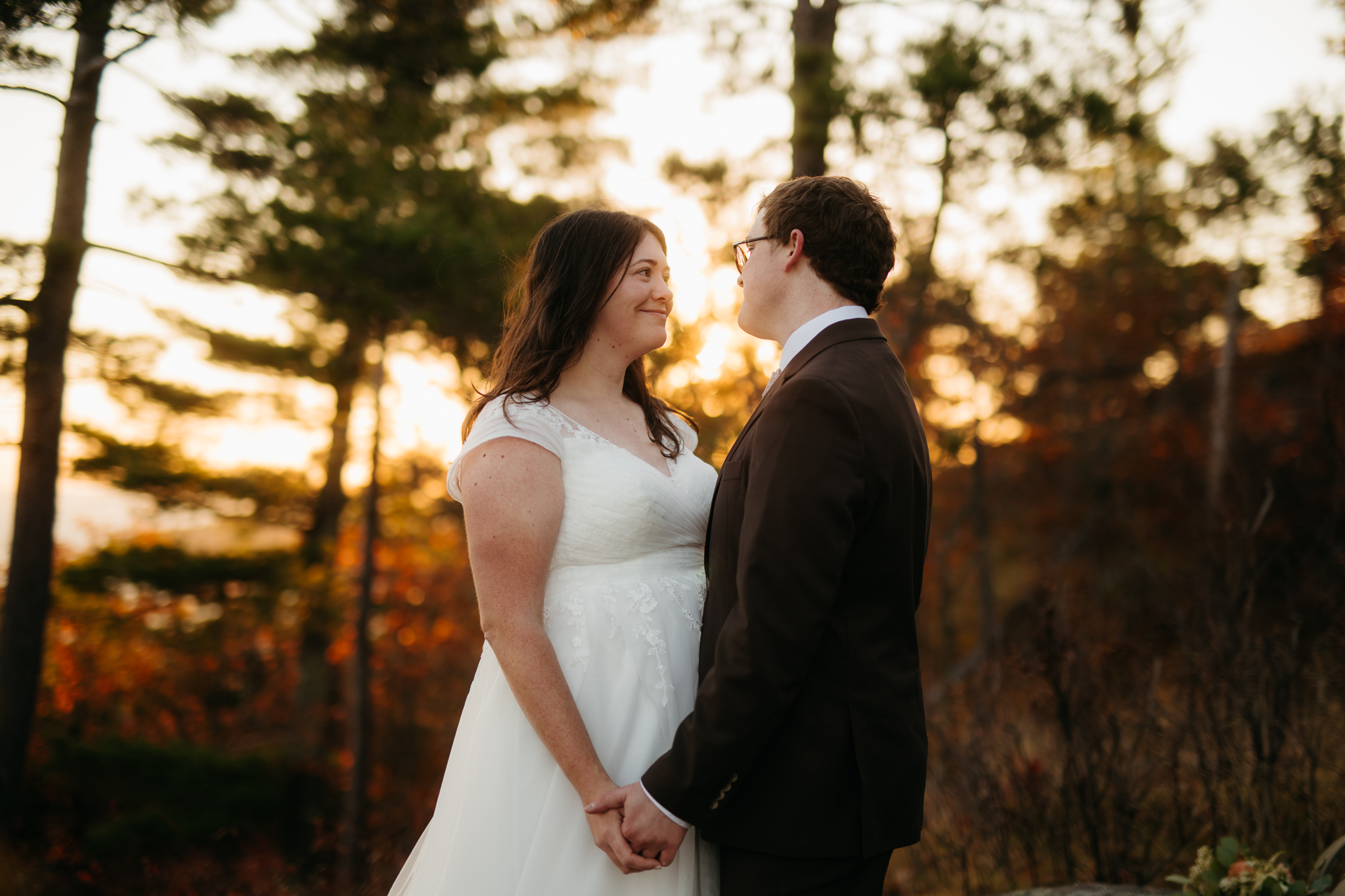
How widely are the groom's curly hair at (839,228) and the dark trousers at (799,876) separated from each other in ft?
3.73

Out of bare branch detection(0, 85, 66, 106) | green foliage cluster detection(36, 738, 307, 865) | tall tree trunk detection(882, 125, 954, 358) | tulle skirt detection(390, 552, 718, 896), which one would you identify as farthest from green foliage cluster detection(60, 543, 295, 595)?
tulle skirt detection(390, 552, 718, 896)

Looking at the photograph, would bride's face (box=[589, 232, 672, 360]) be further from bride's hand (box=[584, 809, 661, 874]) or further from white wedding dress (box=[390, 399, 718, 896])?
bride's hand (box=[584, 809, 661, 874])

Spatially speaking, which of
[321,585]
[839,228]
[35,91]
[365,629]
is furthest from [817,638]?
[321,585]

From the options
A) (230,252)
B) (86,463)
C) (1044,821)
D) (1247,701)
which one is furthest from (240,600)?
(1247,701)

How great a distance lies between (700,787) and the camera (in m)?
1.53

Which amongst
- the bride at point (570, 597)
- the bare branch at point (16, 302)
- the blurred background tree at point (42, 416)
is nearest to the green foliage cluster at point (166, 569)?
the blurred background tree at point (42, 416)

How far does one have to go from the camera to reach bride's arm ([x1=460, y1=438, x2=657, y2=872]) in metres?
1.74

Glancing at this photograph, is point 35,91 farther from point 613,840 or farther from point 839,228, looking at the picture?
point 613,840

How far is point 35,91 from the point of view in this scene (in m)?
5.54

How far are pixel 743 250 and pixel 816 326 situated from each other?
0.99 ft

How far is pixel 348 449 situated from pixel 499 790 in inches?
475

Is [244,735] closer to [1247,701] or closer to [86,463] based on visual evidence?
[86,463]

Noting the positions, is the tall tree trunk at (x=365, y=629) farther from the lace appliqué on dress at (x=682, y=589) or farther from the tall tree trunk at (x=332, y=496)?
the lace appliqué on dress at (x=682, y=589)

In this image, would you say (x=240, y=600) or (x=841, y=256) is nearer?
(x=841, y=256)
